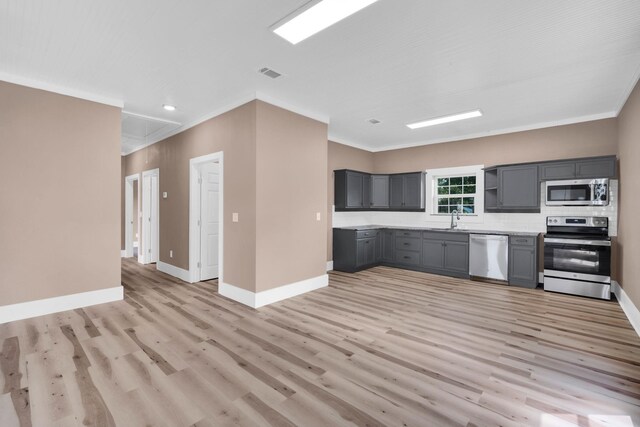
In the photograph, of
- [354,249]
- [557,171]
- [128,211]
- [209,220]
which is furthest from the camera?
[128,211]

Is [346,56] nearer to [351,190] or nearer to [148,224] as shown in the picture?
[351,190]

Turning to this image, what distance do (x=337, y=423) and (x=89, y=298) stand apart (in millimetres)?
3857

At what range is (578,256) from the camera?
4535 millimetres

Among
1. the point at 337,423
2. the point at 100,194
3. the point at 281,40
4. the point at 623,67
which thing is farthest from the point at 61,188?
the point at 623,67

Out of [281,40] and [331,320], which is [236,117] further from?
[331,320]

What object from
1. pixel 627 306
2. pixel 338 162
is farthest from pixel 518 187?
pixel 338 162

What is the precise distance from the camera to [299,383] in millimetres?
2283

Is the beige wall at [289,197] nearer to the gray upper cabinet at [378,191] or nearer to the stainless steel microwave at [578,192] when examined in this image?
the gray upper cabinet at [378,191]

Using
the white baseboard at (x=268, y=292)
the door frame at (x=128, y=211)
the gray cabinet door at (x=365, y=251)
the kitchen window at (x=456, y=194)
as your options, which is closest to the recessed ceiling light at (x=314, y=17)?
the white baseboard at (x=268, y=292)

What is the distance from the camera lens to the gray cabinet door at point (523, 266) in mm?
5000

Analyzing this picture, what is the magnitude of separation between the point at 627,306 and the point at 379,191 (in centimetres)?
438

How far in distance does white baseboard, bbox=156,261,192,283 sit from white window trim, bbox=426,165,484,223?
16.7ft

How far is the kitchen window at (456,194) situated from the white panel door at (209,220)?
4.67 meters

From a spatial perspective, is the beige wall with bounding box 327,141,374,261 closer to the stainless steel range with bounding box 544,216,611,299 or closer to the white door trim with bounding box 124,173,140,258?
the stainless steel range with bounding box 544,216,611,299
